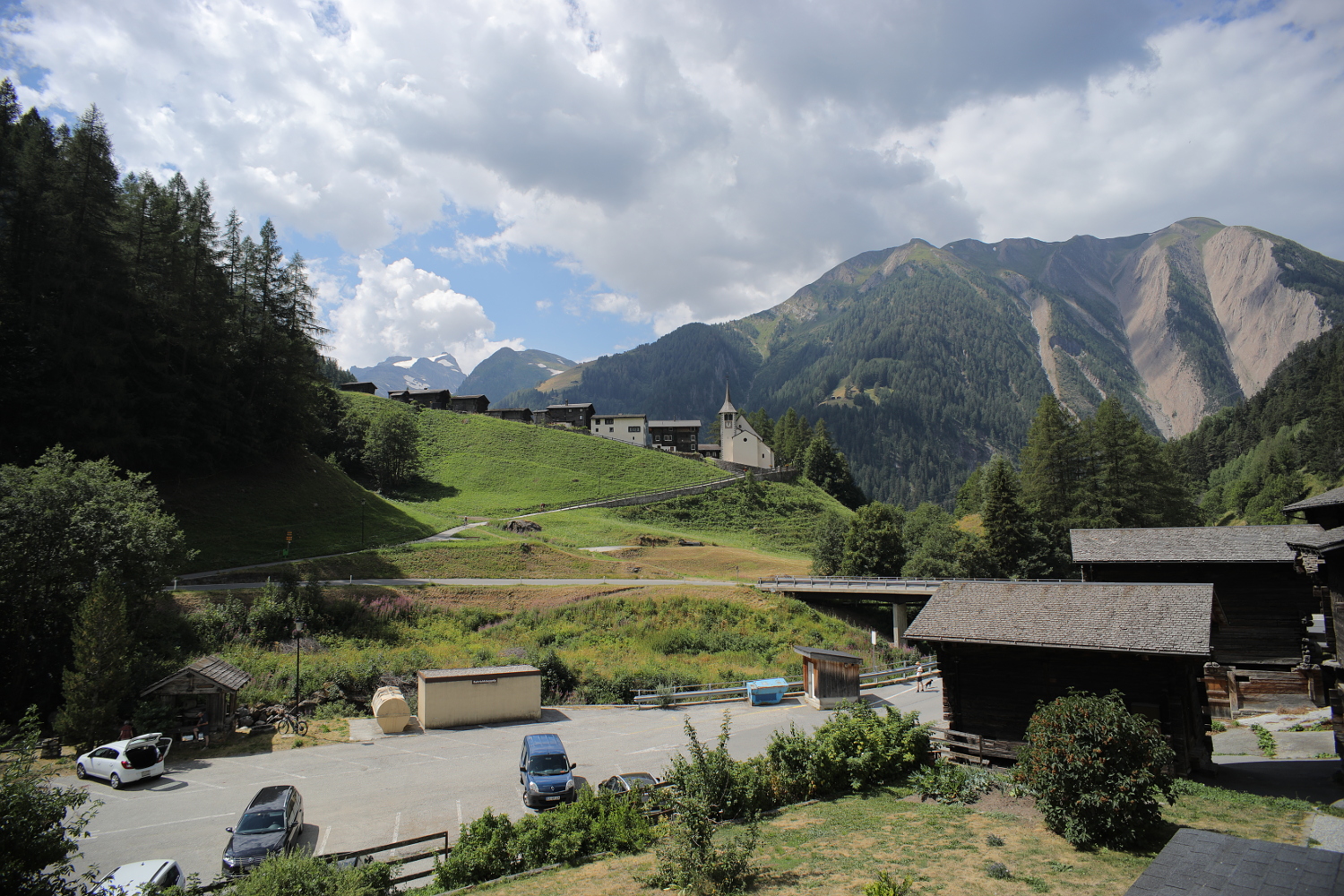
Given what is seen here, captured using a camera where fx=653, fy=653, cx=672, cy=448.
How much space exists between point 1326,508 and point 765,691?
22166 mm

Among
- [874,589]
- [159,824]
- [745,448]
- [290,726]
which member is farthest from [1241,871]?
[745,448]

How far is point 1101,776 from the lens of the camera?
1205cm

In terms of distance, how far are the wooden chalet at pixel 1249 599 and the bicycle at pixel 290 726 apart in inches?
1328

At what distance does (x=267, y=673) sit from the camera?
30312 millimetres

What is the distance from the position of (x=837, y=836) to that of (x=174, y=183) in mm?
66002

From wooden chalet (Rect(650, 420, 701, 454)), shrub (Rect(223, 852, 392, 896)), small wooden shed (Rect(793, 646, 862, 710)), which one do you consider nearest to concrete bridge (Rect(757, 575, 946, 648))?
small wooden shed (Rect(793, 646, 862, 710))

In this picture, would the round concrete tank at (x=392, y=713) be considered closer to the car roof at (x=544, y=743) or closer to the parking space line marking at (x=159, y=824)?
the parking space line marking at (x=159, y=824)

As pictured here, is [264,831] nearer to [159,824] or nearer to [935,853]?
[159,824]

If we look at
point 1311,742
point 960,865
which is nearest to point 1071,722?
point 960,865

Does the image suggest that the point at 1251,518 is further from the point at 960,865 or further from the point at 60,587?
→ the point at 60,587

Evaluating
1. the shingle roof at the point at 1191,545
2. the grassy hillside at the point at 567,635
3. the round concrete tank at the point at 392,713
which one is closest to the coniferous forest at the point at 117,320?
the grassy hillside at the point at 567,635

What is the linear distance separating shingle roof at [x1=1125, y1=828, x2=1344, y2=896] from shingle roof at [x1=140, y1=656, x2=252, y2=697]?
28622 millimetres

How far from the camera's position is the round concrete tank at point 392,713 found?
2639cm

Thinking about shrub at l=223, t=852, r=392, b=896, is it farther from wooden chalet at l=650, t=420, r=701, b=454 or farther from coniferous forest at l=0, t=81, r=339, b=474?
wooden chalet at l=650, t=420, r=701, b=454
